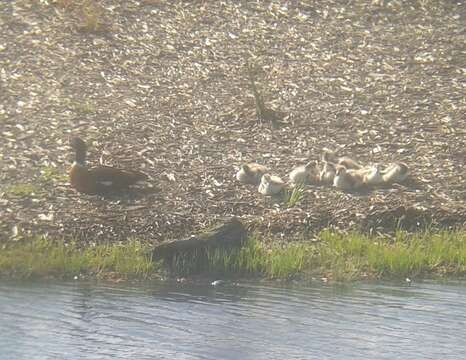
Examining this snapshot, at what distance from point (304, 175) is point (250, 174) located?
57 centimetres

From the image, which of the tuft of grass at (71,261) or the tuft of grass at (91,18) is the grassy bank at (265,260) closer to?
the tuft of grass at (71,261)

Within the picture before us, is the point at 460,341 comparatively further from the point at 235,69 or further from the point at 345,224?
the point at 235,69

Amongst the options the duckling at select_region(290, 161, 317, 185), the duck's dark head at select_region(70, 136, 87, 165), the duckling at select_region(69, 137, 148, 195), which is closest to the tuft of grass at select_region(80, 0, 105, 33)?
the duck's dark head at select_region(70, 136, 87, 165)

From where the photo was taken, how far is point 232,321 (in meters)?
8.88

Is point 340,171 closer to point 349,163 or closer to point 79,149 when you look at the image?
point 349,163

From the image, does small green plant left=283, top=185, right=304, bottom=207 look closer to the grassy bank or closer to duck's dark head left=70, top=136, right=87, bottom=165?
the grassy bank

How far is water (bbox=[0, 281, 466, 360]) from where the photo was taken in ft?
26.6

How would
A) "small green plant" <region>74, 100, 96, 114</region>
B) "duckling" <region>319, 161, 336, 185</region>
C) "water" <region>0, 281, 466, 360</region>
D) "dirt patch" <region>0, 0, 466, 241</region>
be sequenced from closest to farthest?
"water" <region>0, 281, 466, 360</region> < "dirt patch" <region>0, 0, 466, 241</region> < "duckling" <region>319, 161, 336, 185</region> < "small green plant" <region>74, 100, 96, 114</region>

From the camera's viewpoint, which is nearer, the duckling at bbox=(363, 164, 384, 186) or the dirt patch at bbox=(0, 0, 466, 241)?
the dirt patch at bbox=(0, 0, 466, 241)

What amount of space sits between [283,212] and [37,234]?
2.45m

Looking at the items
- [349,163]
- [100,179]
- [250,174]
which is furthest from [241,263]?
[349,163]

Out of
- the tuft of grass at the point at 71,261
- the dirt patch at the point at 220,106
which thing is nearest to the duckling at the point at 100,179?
the dirt patch at the point at 220,106

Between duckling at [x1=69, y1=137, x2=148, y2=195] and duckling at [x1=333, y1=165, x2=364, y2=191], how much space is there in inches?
81.3

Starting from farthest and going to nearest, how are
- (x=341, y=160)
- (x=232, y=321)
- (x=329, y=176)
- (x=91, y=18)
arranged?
(x=91, y=18) → (x=341, y=160) → (x=329, y=176) → (x=232, y=321)
